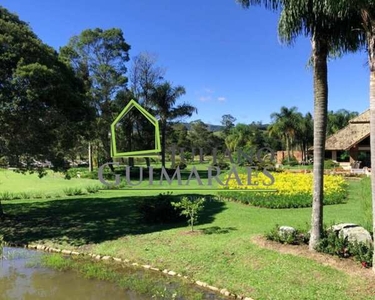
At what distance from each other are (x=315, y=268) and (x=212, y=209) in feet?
22.0

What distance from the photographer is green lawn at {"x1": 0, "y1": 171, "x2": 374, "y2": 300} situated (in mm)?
6524

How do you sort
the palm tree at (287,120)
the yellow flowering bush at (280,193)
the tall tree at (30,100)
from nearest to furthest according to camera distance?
1. the tall tree at (30,100)
2. the yellow flowering bush at (280,193)
3. the palm tree at (287,120)

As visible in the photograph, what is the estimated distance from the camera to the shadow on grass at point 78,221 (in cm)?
1085

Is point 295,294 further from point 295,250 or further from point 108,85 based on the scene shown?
point 108,85

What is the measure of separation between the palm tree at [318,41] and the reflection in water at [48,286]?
4.16 metres

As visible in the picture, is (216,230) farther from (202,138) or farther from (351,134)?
(202,138)

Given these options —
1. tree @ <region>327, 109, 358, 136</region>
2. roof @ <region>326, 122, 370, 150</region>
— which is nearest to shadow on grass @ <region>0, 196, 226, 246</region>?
roof @ <region>326, 122, 370, 150</region>

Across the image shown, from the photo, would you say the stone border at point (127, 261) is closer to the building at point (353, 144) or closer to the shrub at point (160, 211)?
the shrub at point (160, 211)

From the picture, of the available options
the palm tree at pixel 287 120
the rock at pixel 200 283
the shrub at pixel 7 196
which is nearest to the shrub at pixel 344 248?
the rock at pixel 200 283

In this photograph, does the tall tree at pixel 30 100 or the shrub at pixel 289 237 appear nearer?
the shrub at pixel 289 237

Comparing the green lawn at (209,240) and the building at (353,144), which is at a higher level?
the building at (353,144)

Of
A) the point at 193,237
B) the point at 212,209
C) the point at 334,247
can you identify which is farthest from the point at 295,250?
the point at 212,209

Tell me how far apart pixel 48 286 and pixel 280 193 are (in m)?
10.2

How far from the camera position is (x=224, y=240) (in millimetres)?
9062
